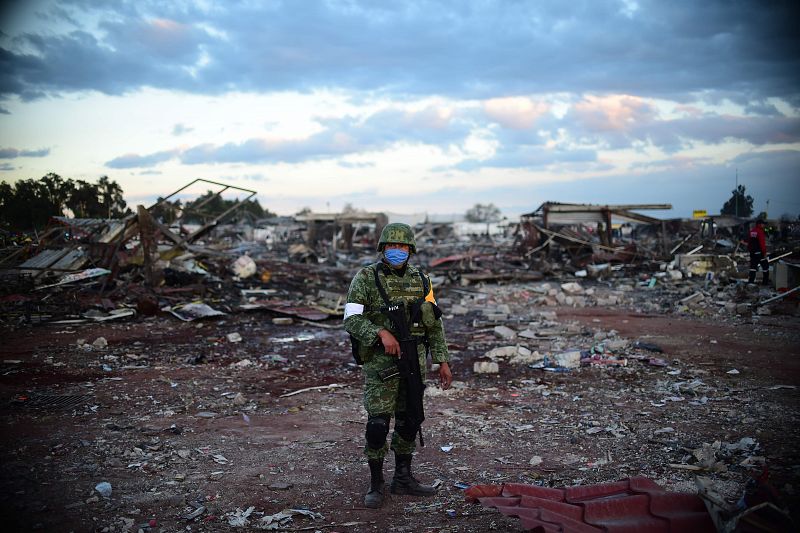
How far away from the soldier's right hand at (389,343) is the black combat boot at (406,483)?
2.46ft

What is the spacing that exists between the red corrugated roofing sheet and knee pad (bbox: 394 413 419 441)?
703 millimetres

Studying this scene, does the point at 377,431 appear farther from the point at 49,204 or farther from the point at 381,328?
the point at 49,204

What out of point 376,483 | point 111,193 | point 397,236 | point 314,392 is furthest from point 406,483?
point 111,193

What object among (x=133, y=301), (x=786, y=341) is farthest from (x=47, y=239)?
(x=786, y=341)

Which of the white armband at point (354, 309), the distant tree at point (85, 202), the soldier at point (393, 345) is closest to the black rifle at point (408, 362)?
the soldier at point (393, 345)

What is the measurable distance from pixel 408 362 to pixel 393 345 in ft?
0.62

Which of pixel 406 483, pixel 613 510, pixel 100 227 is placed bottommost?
pixel 406 483

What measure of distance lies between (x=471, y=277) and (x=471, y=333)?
7.73m

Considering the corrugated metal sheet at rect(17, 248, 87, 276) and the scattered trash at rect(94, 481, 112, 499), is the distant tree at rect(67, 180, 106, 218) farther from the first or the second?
the scattered trash at rect(94, 481, 112, 499)

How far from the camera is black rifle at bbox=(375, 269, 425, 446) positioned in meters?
3.27

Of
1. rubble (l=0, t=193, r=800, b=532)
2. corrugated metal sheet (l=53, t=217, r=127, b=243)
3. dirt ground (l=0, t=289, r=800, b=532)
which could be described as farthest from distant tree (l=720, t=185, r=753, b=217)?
corrugated metal sheet (l=53, t=217, r=127, b=243)

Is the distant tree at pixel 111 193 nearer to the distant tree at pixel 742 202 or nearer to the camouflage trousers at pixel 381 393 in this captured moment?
the camouflage trousers at pixel 381 393

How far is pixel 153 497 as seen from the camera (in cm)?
332

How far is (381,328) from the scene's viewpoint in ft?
10.7
